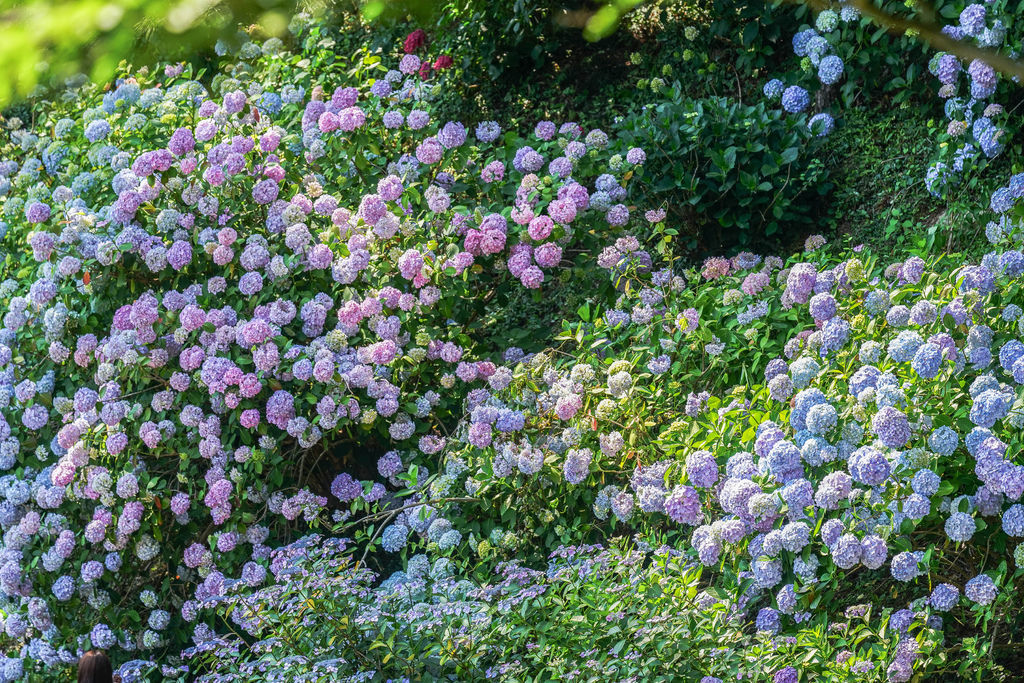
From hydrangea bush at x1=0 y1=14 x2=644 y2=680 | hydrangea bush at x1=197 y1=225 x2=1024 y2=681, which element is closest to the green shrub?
hydrangea bush at x1=0 y1=14 x2=644 y2=680

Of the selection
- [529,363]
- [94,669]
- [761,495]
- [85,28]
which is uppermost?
[85,28]

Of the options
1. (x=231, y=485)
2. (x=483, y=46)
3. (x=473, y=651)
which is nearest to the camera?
(x=473, y=651)

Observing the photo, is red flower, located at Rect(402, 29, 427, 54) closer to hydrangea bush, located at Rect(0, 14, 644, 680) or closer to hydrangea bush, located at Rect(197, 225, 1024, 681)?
hydrangea bush, located at Rect(0, 14, 644, 680)

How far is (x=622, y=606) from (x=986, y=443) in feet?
3.43

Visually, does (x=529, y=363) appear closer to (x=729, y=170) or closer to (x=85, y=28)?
(x=729, y=170)

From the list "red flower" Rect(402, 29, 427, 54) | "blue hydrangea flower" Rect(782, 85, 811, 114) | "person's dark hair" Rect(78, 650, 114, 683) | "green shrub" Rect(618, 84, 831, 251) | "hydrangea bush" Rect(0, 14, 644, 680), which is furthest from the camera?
"red flower" Rect(402, 29, 427, 54)

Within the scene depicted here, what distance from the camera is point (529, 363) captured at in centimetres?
459

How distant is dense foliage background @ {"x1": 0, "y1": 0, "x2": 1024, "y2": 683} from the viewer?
3154mm

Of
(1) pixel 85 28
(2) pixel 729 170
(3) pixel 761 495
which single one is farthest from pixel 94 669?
(2) pixel 729 170

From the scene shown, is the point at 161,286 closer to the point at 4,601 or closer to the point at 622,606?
the point at 4,601

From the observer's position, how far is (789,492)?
124 inches

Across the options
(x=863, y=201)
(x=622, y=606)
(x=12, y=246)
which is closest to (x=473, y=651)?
(x=622, y=606)

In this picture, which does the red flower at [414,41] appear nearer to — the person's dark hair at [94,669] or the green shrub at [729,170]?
the green shrub at [729,170]

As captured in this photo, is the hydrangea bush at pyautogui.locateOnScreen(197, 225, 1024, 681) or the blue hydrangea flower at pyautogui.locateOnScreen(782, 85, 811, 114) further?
the blue hydrangea flower at pyautogui.locateOnScreen(782, 85, 811, 114)
